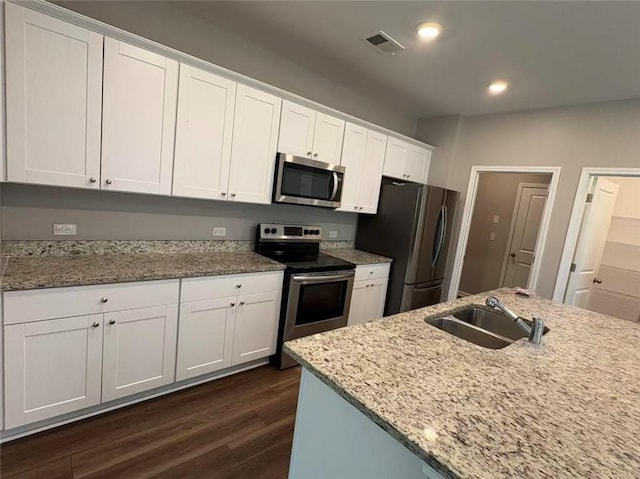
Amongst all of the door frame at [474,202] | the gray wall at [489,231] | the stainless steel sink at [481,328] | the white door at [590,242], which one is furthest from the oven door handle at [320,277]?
the gray wall at [489,231]

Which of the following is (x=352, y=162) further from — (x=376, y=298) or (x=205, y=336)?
(x=205, y=336)

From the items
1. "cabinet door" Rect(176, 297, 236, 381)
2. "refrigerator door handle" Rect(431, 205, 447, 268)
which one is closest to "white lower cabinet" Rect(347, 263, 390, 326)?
"refrigerator door handle" Rect(431, 205, 447, 268)

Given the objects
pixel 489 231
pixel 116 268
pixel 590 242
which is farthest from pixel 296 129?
pixel 489 231

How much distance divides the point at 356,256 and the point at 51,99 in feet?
9.00

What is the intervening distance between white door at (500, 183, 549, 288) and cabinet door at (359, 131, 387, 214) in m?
2.87

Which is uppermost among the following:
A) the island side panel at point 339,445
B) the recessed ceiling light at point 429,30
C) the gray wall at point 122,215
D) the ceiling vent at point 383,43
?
the ceiling vent at point 383,43

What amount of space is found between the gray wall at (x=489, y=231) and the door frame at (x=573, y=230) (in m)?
1.92

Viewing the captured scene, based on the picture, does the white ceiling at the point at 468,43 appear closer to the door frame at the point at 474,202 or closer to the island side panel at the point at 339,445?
the door frame at the point at 474,202

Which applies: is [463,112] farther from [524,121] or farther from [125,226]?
[125,226]

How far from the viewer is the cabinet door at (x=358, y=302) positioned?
10.6 feet

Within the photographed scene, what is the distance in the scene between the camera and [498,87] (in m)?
2.95

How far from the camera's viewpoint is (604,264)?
13.8ft

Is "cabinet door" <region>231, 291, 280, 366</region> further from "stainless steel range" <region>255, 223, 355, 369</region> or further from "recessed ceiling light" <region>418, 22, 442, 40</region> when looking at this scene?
"recessed ceiling light" <region>418, 22, 442, 40</region>

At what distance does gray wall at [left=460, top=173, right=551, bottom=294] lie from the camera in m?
5.13
